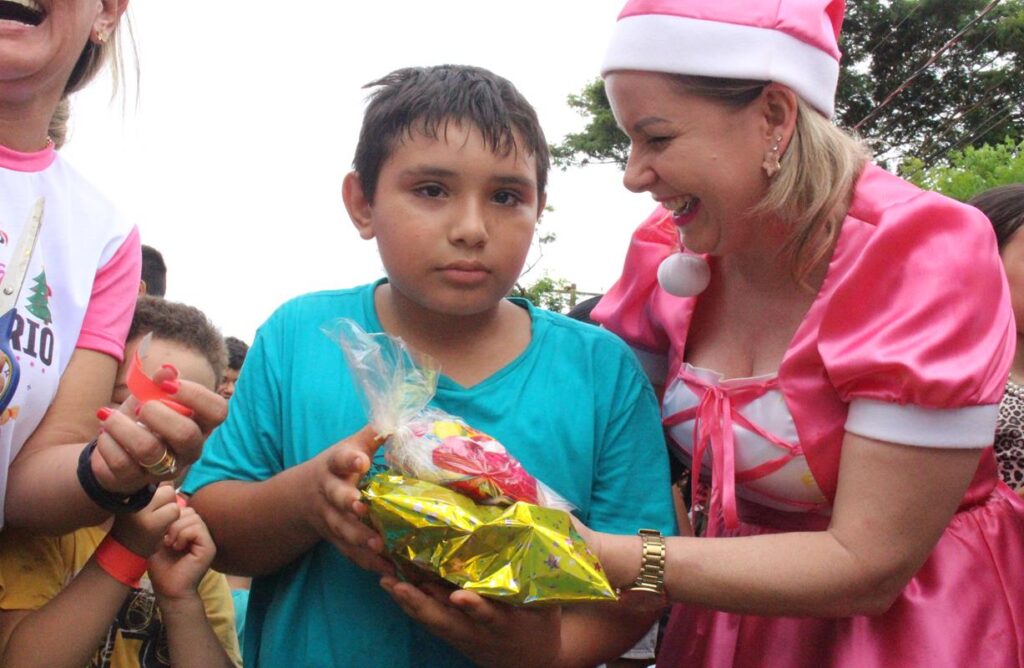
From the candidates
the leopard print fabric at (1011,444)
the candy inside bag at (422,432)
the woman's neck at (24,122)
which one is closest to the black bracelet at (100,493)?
the candy inside bag at (422,432)

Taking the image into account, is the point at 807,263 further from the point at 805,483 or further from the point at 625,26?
the point at 625,26

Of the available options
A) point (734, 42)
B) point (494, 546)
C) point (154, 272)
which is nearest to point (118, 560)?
point (494, 546)

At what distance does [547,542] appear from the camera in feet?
5.48

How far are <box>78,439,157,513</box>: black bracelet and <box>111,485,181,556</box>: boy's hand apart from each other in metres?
0.12

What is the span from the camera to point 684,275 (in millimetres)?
2373

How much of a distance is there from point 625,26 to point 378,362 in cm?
92

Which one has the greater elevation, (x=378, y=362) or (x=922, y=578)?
(x=378, y=362)

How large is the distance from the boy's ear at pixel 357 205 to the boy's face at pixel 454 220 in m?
0.13

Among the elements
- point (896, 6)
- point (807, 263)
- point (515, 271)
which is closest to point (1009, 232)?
point (807, 263)

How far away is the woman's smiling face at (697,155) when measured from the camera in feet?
7.02

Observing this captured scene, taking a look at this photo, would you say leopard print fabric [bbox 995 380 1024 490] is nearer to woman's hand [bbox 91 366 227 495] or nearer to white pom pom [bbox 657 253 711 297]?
white pom pom [bbox 657 253 711 297]

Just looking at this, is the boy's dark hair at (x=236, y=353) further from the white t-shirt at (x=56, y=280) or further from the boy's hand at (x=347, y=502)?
the boy's hand at (x=347, y=502)

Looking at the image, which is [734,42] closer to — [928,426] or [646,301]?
[646,301]

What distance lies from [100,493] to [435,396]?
648mm
